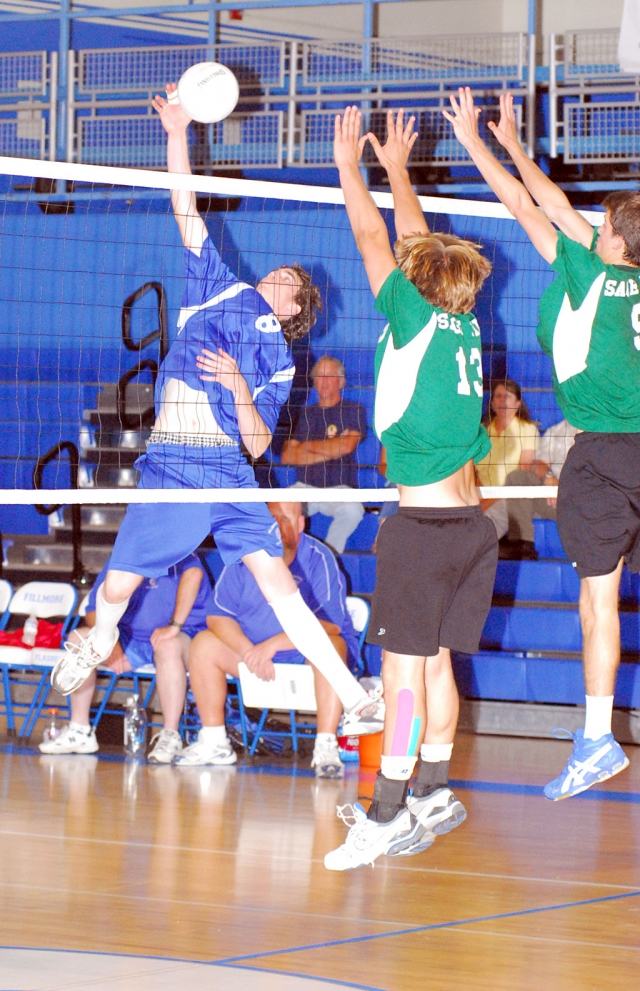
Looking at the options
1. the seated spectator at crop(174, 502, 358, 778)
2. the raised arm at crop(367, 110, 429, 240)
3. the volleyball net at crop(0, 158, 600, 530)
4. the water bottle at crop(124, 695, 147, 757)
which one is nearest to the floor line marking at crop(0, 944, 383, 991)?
the raised arm at crop(367, 110, 429, 240)

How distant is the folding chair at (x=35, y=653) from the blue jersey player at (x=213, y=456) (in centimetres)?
252

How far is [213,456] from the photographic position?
19.4ft

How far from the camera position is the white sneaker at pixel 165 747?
7.64 meters

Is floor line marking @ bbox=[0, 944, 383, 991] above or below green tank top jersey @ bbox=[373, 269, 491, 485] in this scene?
below

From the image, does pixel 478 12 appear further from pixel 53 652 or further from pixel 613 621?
pixel 613 621

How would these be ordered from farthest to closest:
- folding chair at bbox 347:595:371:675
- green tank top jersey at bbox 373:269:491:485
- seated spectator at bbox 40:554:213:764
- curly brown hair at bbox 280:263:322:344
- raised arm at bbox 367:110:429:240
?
folding chair at bbox 347:595:371:675 < seated spectator at bbox 40:554:213:764 < curly brown hair at bbox 280:263:322:344 < raised arm at bbox 367:110:429:240 < green tank top jersey at bbox 373:269:491:485

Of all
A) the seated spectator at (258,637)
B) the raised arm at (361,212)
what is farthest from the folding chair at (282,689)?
the raised arm at (361,212)

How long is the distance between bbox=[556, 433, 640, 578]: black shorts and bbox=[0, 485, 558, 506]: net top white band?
536mm

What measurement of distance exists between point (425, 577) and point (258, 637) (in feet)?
11.7

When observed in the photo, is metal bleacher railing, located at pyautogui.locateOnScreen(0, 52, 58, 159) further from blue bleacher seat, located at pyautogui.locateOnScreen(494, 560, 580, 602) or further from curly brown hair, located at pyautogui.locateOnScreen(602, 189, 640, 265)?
curly brown hair, located at pyautogui.locateOnScreen(602, 189, 640, 265)

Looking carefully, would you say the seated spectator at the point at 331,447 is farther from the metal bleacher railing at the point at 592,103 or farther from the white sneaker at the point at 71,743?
the metal bleacher railing at the point at 592,103

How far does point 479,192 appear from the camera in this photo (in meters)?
11.8

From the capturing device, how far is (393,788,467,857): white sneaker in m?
4.70

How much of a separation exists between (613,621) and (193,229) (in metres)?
2.63
